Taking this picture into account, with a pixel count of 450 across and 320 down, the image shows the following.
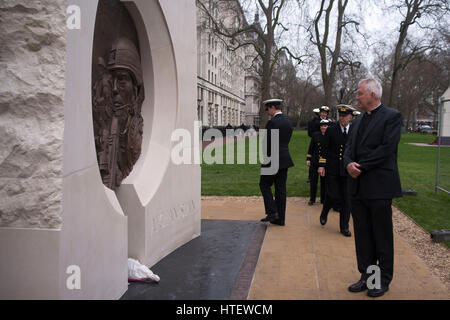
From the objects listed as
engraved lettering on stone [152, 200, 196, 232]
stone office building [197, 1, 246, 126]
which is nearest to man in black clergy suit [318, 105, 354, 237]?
engraved lettering on stone [152, 200, 196, 232]

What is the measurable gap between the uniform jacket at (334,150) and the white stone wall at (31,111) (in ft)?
15.8

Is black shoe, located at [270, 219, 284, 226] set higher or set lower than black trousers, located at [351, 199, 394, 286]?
lower

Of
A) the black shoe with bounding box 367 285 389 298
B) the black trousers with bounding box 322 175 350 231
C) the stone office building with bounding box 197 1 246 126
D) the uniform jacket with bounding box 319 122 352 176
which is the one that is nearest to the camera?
the black shoe with bounding box 367 285 389 298

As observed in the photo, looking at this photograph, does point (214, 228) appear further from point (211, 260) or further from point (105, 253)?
point (105, 253)

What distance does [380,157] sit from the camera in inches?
152

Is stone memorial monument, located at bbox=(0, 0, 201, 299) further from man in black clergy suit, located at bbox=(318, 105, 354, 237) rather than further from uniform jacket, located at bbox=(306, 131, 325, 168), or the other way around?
uniform jacket, located at bbox=(306, 131, 325, 168)

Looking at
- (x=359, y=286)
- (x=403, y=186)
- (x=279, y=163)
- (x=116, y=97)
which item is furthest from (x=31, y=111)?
(x=403, y=186)

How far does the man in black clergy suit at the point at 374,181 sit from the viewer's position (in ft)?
12.8

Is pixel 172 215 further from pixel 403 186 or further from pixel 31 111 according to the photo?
pixel 403 186

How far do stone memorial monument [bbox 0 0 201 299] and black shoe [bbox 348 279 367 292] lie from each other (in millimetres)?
2330

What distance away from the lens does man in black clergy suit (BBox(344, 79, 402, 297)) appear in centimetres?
389

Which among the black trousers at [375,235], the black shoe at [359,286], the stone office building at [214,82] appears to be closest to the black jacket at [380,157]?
the black trousers at [375,235]

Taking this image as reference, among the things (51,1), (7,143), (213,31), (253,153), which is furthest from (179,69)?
(213,31)

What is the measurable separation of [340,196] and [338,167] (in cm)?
49
